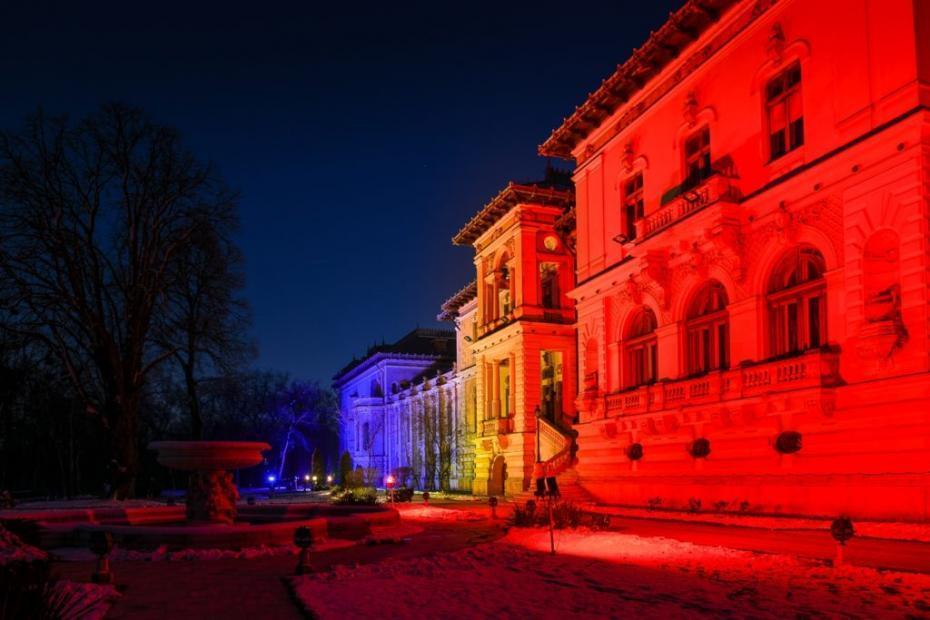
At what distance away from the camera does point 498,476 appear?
46.8 metres

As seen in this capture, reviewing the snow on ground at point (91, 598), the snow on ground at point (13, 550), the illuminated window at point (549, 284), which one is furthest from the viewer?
the illuminated window at point (549, 284)

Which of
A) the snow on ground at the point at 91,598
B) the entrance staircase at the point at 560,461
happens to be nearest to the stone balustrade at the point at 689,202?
the entrance staircase at the point at 560,461

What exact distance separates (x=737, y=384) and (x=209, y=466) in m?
14.6

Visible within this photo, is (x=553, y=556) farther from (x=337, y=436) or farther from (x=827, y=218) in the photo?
(x=337, y=436)

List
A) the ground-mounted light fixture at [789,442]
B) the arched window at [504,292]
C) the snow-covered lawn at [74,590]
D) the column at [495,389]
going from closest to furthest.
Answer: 1. the snow-covered lawn at [74,590]
2. the ground-mounted light fixture at [789,442]
3. the column at [495,389]
4. the arched window at [504,292]

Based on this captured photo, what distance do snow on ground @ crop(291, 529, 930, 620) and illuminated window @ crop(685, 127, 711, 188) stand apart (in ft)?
50.7

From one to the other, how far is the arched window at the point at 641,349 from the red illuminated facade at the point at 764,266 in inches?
3.4

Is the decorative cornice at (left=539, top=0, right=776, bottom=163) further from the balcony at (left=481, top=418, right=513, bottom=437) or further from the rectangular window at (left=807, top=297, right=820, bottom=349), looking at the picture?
the balcony at (left=481, top=418, right=513, bottom=437)

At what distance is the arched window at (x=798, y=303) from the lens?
71.3 ft

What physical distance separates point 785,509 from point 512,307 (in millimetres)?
25632

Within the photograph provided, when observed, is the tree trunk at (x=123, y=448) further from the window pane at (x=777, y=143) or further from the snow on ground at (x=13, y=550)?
the window pane at (x=777, y=143)

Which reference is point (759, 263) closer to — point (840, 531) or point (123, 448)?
point (840, 531)

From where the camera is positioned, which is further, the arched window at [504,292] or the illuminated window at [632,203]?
the arched window at [504,292]

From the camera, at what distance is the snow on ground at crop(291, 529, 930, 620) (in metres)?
9.71
